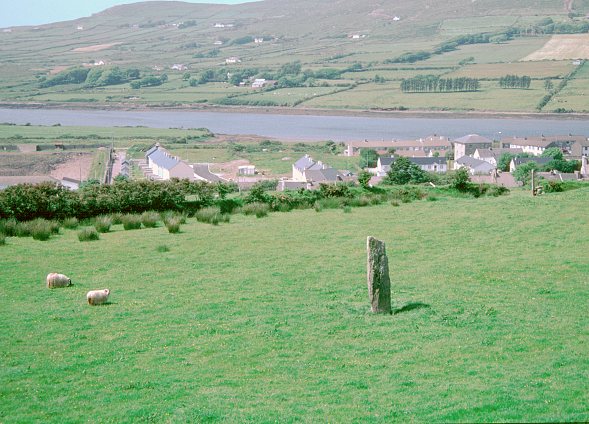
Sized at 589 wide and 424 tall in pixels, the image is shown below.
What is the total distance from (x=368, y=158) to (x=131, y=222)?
4302 centimetres

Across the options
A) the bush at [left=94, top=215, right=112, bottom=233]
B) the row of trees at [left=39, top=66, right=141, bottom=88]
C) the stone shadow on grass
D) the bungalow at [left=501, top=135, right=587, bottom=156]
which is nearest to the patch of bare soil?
the row of trees at [left=39, top=66, right=141, bottom=88]

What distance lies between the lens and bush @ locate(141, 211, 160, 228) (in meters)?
21.9

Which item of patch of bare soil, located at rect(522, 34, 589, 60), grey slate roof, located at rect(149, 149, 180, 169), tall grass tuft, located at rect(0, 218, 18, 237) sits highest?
patch of bare soil, located at rect(522, 34, 589, 60)

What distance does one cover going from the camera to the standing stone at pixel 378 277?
1244 cm

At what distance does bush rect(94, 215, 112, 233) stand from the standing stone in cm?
1030

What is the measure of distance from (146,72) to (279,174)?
4449 inches

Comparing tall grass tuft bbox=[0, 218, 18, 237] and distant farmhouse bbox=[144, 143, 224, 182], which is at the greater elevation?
tall grass tuft bbox=[0, 218, 18, 237]

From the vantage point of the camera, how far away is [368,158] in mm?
63281

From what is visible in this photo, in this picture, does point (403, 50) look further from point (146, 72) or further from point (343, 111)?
point (343, 111)

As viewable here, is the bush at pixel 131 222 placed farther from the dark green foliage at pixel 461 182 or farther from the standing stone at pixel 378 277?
the dark green foliage at pixel 461 182

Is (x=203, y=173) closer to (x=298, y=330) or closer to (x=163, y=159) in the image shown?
(x=163, y=159)

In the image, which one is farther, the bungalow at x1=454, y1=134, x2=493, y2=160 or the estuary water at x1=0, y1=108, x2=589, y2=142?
the estuary water at x1=0, y1=108, x2=589, y2=142

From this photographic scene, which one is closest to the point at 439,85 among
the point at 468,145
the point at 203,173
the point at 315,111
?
the point at 315,111

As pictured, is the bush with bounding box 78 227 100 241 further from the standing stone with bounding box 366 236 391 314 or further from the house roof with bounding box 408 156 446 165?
the house roof with bounding box 408 156 446 165
